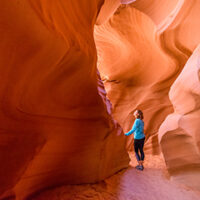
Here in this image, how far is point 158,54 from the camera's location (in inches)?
178

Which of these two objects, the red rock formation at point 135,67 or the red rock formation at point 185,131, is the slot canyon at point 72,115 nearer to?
the red rock formation at point 185,131

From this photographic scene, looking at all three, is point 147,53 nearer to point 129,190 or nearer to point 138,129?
point 138,129

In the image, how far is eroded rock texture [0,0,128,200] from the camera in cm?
117

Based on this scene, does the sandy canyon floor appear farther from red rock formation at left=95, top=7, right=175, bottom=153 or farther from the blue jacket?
red rock formation at left=95, top=7, right=175, bottom=153

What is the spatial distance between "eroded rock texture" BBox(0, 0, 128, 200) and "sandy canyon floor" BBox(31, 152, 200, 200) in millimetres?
127

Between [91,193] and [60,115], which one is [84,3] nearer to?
[60,115]

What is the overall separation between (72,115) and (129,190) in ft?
4.14

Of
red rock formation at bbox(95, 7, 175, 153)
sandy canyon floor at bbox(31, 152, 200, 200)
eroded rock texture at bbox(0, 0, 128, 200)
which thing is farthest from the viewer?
red rock formation at bbox(95, 7, 175, 153)

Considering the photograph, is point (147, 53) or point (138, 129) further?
point (147, 53)

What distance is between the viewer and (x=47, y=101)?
4.98 ft

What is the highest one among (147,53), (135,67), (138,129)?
(147,53)

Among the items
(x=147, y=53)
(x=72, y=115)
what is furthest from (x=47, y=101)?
(x=147, y=53)

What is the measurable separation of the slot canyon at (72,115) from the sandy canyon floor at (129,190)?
0.04 feet

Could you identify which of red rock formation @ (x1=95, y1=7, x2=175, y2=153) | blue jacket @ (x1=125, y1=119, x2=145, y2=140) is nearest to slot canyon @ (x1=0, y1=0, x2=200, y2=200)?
blue jacket @ (x1=125, y1=119, x2=145, y2=140)
